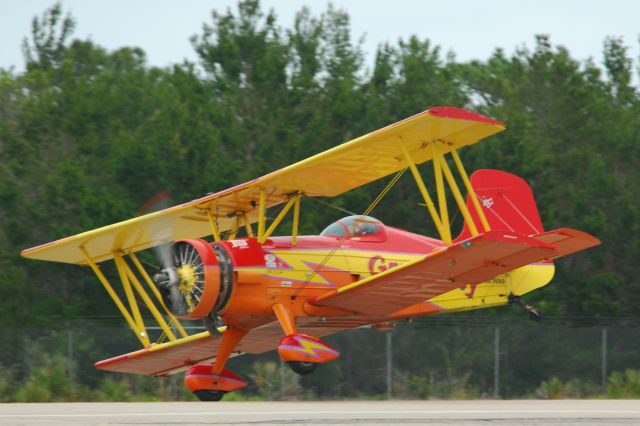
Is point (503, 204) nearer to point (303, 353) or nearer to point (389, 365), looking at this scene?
point (303, 353)

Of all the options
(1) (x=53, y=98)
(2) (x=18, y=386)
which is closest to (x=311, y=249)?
(2) (x=18, y=386)

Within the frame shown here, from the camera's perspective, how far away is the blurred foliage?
24.2m

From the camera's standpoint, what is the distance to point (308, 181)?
16203 mm

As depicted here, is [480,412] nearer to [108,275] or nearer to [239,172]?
[108,275]

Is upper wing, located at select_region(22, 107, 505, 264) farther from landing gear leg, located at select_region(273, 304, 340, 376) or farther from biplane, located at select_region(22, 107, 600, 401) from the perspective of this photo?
landing gear leg, located at select_region(273, 304, 340, 376)

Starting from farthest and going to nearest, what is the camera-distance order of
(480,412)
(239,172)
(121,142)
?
(121,142) → (239,172) → (480,412)

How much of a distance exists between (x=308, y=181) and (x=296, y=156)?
17948mm

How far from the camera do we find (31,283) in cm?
2988

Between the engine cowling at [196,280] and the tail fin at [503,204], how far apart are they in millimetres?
4714

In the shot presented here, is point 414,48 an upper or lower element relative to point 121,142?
upper

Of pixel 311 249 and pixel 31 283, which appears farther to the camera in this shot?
pixel 31 283

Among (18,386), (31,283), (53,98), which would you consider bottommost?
(18,386)

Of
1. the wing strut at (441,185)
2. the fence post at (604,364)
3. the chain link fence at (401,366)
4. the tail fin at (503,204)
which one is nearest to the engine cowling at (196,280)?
the wing strut at (441,185)

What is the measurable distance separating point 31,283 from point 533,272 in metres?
16.2
